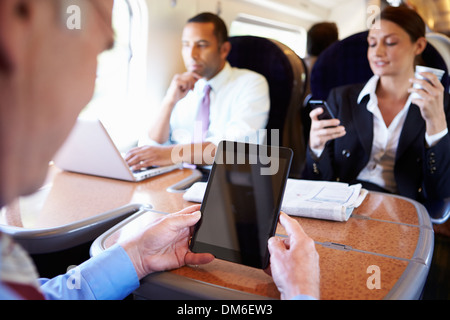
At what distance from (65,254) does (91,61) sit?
69 cm

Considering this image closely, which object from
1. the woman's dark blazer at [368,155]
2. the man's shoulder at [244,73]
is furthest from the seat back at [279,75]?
the woman's dark blazer at [368,155]

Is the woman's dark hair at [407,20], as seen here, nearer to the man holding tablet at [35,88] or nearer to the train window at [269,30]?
the train window at [269,30]

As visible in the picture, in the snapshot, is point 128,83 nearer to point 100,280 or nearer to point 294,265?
point 100,280

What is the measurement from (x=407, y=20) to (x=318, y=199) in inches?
40.7

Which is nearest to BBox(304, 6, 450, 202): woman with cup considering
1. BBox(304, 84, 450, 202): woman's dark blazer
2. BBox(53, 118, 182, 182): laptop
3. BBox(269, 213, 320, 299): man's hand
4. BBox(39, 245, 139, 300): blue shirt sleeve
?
BBox(304, 84, 450, 202): woman's dark blazer

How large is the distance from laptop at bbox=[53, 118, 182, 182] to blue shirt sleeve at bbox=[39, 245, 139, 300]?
0.53 m

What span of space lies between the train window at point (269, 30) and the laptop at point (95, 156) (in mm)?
1444

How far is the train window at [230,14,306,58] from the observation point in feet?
9.63

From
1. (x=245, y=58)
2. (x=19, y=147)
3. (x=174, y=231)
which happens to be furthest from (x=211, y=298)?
(x=245, y=58)

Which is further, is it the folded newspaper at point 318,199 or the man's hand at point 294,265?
the folded newspaper at point 318,199

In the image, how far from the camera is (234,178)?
0.73m

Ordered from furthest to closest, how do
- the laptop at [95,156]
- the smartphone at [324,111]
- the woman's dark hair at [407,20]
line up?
the woman's dark hair at [407,20] < the smartphone at [324,111] < the laptop at [95,156]

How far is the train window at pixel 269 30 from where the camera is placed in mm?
2936

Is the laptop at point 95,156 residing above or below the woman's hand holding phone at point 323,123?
below
